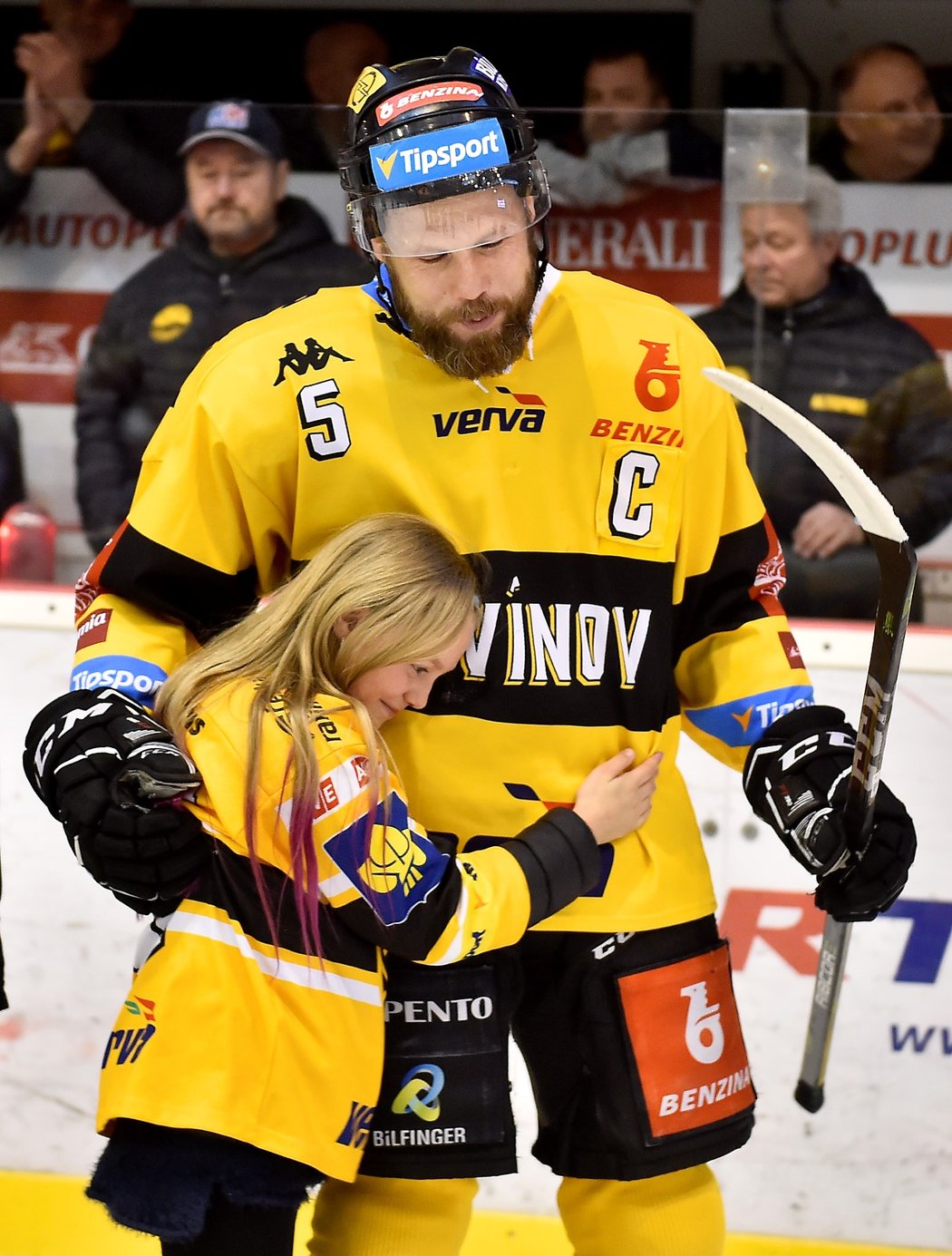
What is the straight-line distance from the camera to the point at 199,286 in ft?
9.80

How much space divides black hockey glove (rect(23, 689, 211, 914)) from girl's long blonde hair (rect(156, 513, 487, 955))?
0.20ft

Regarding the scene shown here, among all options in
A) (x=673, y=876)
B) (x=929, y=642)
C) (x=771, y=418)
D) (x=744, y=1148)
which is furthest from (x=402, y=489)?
(x=744, y=1148)

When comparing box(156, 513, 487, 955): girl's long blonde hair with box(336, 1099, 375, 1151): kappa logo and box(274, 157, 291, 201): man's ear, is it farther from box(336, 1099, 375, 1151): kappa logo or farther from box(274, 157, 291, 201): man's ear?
box(274, 157, 291, 201): man's ear

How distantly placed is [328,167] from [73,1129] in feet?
5.44

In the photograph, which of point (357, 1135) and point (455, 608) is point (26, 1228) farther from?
point (455, 608)

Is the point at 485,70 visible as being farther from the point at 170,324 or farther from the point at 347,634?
the point at 170,324

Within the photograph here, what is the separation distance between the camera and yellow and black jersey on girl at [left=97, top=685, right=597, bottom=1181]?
5.53ft

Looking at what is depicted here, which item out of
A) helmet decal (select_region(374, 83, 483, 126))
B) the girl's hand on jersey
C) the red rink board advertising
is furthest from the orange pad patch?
the red rink board advertising

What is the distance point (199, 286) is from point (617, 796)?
151 cm

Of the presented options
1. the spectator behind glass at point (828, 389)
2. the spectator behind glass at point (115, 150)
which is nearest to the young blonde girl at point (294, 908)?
the spectator behind glass at point (828, 389)

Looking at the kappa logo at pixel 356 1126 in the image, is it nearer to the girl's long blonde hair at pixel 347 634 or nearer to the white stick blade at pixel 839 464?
the girl's long blonde hair at pixel 347 634

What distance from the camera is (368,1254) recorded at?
185 centimetres

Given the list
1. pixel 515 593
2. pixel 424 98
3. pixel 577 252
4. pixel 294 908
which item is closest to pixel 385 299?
pixel 424 98

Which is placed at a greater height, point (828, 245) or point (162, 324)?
point (828, 245)
